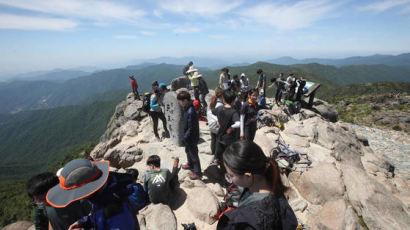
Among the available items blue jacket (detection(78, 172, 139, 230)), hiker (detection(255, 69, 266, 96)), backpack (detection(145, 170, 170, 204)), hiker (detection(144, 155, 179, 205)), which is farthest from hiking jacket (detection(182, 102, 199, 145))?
hiker (detection(255, 69, 266, 96))

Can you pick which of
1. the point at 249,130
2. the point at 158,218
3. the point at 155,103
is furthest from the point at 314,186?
the point at 155,103

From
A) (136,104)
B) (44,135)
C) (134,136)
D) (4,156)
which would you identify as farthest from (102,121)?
(134,136)

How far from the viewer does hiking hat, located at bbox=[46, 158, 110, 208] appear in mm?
1988

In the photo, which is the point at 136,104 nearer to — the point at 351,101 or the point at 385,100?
the point at 351,101

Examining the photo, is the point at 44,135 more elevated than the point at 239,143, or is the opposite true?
the point at 239,143

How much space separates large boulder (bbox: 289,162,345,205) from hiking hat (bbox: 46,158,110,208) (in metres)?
6.24

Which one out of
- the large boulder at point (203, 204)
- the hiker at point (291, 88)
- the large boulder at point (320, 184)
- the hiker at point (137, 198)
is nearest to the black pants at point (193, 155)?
the large boulder at point (203, 204)

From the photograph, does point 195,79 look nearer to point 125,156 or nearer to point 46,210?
point 125,156

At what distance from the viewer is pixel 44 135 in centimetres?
14512

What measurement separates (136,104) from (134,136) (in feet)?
30.7

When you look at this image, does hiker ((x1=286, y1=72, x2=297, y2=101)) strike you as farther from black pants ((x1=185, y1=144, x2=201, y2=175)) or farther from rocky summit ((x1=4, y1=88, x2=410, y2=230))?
black pants ((x1=185, y1=144, x2=201, y2=175))

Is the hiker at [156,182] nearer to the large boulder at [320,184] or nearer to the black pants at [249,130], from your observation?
the black pants at [249,130]

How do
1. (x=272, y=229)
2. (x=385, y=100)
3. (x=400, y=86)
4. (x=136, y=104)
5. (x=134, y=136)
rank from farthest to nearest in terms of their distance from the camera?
1. (x=400, y=86)
2. (x=385, y=100)
3. (x=136, y=104)
4. (x=134, y=136)
5. (x=272, y=229)

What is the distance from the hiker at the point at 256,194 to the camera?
68.0 inches
